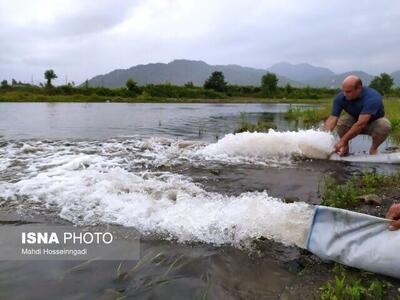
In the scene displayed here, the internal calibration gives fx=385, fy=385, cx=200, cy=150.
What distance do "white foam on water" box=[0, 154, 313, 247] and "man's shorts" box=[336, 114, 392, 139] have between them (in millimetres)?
3972

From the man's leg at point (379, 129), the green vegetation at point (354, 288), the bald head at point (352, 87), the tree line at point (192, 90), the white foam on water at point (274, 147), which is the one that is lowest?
the green vegetation at point (354, 288)

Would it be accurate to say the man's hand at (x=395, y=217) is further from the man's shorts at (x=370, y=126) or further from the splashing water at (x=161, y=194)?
the man's shorts at (x=370, y=126)

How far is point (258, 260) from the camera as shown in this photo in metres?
3.53

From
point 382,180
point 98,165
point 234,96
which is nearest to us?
point 382,180

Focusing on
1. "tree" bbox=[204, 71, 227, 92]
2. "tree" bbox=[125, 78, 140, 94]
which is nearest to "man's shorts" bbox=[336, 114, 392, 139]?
"tree" bbox=[125, 78, 140, 94]

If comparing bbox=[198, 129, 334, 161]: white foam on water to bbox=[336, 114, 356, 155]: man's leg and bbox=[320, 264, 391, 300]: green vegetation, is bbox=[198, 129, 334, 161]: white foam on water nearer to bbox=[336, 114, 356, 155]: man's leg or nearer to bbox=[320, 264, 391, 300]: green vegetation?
bbox=[336, 114, 356, 155]: man's leg

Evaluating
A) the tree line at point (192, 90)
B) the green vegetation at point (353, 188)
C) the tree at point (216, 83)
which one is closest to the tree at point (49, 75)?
the tree line at point (192, 90)

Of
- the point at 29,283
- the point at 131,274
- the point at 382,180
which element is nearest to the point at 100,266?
the point at 131,274

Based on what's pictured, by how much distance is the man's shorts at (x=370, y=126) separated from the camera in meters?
8.04

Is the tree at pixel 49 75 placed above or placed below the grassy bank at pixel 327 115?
above

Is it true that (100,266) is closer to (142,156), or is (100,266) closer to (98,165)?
(98,165)

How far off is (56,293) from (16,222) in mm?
1629

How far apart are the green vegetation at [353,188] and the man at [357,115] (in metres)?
1.52

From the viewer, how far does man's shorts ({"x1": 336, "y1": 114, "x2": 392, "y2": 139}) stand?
8039 mm
